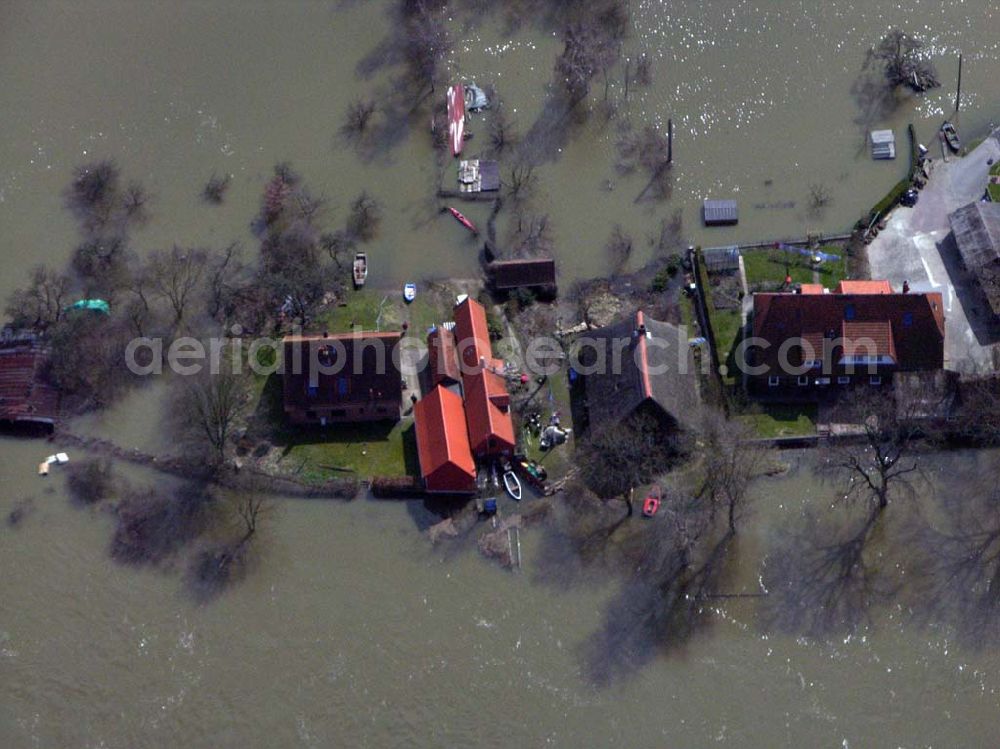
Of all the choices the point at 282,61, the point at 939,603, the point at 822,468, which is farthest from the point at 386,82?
the point at 939,603

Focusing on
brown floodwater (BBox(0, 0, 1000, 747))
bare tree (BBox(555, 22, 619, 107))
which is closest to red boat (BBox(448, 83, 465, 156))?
brown floodwater (BBox(0, 0, 1000, 747))

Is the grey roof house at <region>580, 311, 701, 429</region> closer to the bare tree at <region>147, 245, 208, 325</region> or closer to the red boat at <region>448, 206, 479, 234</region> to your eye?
the red boat at <region>448, 206, 479, 234</region>

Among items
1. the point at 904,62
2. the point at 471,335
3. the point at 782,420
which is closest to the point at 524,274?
the point at 471,335

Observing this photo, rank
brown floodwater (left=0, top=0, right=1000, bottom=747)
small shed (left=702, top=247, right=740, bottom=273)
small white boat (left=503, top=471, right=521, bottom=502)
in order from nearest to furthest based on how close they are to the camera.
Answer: brown floodwater (left=0, top=0, right=1000, bottom=747), small white boat (left=503, top=471, right=521, bottom=502), small shed (left=702, top=247, right=740, bottom=273)

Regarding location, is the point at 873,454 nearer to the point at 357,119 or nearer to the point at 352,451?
the point at 352,451

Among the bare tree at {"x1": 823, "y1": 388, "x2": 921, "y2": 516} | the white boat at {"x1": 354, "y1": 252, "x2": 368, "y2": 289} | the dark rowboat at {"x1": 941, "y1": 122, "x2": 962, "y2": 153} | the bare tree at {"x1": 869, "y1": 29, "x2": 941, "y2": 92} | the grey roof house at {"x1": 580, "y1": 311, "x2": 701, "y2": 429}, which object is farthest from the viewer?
the bare tree at {"x1": 869, "y1": 29, "x2": 941, "y2": 92}

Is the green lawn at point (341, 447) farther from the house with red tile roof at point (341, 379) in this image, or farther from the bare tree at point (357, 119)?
the bare tree at point (357, 119)

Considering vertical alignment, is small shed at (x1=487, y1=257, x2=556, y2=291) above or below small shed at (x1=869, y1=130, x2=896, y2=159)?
below
